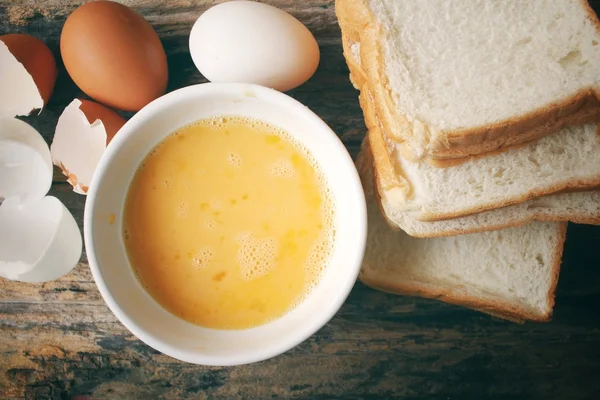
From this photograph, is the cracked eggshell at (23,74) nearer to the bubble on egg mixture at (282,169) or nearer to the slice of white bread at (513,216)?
the bubble on egg mixture at (282,169)

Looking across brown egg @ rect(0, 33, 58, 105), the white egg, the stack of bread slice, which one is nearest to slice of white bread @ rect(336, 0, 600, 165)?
the stack of bread slice

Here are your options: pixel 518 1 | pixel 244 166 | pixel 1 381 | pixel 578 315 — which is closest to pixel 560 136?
pixel 518 1

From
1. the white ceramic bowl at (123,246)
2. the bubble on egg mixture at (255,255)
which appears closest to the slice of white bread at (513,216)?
the white ceramic bowl at (123,246)

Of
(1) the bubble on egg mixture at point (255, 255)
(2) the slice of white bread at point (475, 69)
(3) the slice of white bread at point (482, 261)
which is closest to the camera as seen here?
(2) the slice of white bread at point (475, 69)

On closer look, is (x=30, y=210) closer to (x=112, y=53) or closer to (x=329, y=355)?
(x=112, y=53)

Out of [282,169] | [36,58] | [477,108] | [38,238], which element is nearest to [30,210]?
[38,238]

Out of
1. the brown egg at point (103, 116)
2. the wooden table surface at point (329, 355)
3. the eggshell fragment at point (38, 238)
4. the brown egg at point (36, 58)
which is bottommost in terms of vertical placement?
the wooden table surface at point (329, 355)

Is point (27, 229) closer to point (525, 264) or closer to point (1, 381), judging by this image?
point (1, 381)
